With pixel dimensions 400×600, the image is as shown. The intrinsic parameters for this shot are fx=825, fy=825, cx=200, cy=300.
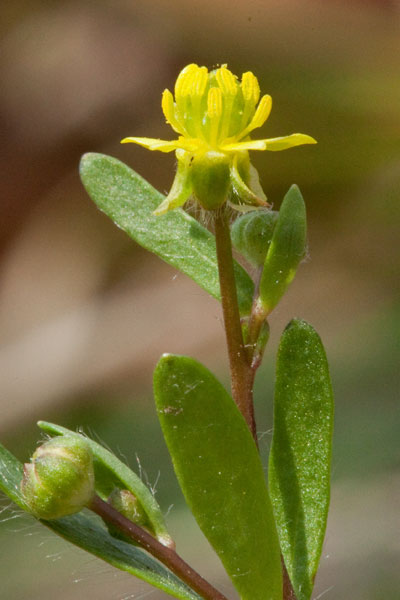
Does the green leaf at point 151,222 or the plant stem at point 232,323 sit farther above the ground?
the green leaf at point 151,222

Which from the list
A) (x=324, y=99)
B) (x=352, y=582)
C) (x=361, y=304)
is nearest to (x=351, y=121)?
(x=324, y=99)

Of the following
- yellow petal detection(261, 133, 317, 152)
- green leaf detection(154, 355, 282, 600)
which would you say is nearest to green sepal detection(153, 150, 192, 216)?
yellow petal detection(261, 133, 317, 152)

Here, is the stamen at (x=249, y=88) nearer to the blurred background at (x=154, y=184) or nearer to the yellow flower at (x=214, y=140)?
the yellow flower at (x=214, y=140)

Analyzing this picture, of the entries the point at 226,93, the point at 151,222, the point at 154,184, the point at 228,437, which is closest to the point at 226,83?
the point at 226,93

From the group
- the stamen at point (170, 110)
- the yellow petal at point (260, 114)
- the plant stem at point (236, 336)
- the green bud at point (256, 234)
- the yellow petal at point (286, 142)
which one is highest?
the stamen at point (170, 110)

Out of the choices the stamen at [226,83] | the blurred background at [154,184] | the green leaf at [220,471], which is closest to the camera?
the green leaf at [220,471]

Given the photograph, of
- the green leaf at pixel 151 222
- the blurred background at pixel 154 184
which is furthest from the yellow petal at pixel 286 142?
the blurred background at pixel 154 184
